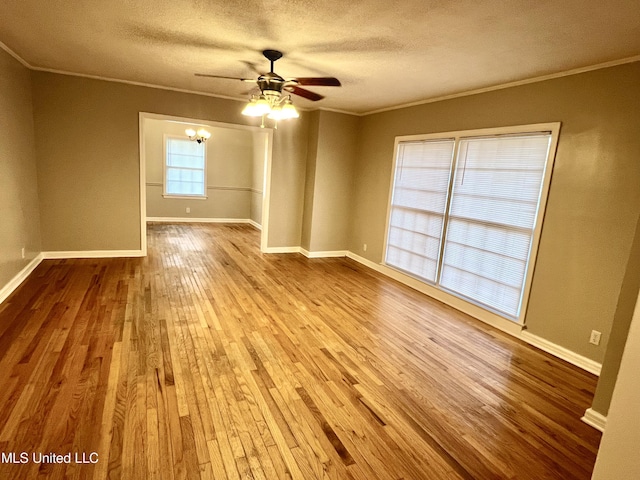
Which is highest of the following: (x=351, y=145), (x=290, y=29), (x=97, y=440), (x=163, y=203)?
(x=290, y=29)

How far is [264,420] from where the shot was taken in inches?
82.2

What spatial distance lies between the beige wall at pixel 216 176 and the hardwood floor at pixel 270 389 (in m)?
4.90

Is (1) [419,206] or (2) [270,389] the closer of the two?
(2) [270,389]

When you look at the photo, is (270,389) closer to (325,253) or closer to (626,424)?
(626,424)

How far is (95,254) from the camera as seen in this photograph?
5.26 metres

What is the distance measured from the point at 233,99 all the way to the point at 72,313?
151 inches

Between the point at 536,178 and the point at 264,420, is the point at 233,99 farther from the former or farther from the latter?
the point at 264,420

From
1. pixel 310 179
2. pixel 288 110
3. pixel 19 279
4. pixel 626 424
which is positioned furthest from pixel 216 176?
pixel 626 424

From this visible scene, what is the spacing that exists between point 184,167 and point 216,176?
31.8 inches

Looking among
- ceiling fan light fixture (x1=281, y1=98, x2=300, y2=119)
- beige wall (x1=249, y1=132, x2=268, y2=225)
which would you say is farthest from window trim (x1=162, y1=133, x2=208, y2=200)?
ceiling fan light fixture (x1=281, y1=98, x2=300, y2=119)

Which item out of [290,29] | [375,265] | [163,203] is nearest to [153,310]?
[290,29]

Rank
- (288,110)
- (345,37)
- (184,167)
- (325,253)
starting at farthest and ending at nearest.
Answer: (184,167)
(325,253)
(288,110)
(345,37)

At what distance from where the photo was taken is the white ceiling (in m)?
2.24

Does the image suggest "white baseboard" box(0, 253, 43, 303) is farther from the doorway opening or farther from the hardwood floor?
the doorway opening
